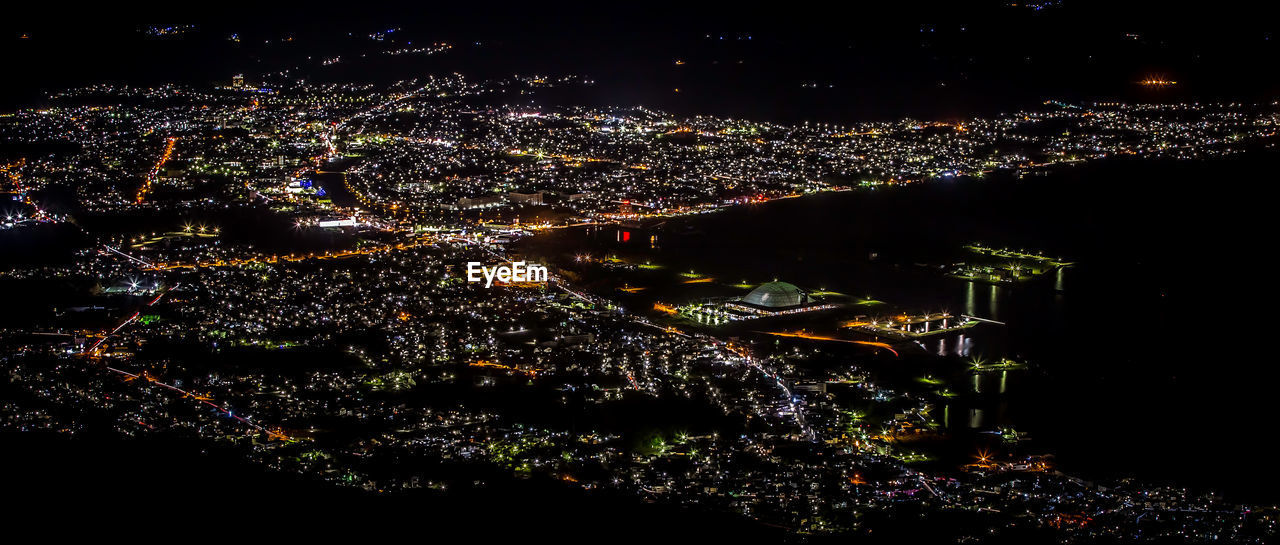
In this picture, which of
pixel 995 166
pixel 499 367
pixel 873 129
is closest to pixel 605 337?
pixel 499 367

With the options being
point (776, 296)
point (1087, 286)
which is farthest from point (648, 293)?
point (1087, 286)

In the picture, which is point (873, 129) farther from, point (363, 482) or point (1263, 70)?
point (363, 482)

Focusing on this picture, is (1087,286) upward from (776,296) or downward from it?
downward

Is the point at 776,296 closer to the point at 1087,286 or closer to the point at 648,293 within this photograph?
the point at 648,293

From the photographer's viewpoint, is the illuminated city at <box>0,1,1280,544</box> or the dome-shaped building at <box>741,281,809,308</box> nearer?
the illuminated city at <box>0,1,1280,544</box>
